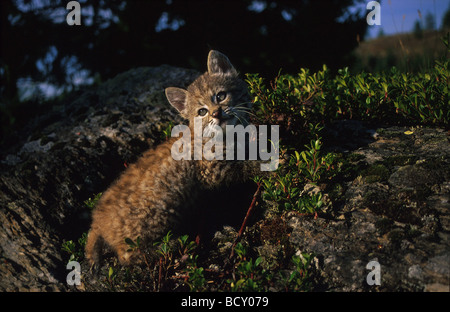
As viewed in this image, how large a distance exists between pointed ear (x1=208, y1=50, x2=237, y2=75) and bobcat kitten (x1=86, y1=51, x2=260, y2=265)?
15 mm

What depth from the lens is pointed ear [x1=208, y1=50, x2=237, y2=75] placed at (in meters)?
5.04

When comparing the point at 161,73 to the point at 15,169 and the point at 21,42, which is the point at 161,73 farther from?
the point at 21,42

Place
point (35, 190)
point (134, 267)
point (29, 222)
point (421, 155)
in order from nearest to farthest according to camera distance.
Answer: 1. point (134, 267)
2. point (421, 155)
3. point (29, 222)
4. point (35, 190)

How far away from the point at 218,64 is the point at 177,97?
813 mm

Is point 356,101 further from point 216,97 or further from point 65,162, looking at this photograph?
point 65,162

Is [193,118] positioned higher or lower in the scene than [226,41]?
lower

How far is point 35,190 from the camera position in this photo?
5020mm

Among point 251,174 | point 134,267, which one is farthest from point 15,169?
point 251,174

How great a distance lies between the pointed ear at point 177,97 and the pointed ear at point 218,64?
56cm

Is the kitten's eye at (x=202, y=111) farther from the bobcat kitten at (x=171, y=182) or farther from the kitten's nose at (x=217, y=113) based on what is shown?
the kitten's nose at (x=217, y=113)

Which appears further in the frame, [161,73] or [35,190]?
[161,73]

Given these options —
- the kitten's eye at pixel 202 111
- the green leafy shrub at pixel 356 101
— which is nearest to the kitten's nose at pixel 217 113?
the kitten's eye at pixel 202 111

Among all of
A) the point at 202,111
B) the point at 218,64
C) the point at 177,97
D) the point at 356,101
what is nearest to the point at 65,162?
the point at 177,97
